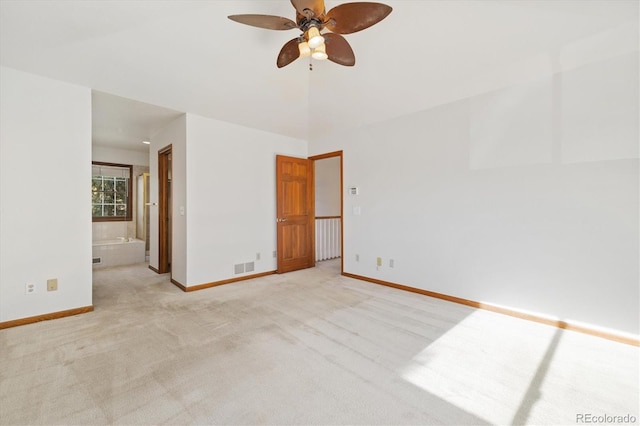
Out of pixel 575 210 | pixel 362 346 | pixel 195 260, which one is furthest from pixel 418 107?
pixel 195 260

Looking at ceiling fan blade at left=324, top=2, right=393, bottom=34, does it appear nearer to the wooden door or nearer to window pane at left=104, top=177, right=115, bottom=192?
the wooden door

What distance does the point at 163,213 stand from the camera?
190 inches

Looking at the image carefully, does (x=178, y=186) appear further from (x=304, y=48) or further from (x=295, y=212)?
(x=304, y=48)

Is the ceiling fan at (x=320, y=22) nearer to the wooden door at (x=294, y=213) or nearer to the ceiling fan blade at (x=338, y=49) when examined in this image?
the ceiling fan blade at (x=338, y=49)

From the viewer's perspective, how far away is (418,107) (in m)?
3.63

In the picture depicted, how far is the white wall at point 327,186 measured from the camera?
20.9ft

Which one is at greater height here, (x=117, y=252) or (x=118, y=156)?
(x=118, y=156)

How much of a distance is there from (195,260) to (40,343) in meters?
1.72

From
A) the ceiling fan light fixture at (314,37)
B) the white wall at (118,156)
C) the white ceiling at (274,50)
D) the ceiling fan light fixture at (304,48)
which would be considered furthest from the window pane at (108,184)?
the ceiling fan light fixture at (314,37)

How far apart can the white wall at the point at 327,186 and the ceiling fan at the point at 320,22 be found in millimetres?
4136

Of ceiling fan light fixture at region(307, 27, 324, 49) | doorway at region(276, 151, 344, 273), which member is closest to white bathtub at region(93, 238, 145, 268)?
doorway at region(276, 151, 344, 273)

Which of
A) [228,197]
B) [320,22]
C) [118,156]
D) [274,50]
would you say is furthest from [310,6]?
[118,156]

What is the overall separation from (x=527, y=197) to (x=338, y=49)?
2.43m

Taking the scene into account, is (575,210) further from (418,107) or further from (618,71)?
(418,107)
